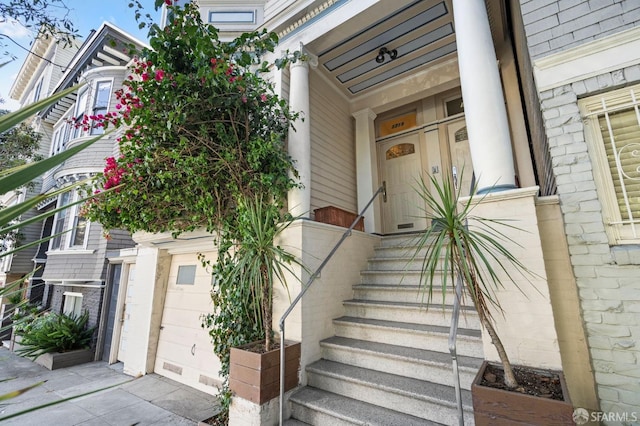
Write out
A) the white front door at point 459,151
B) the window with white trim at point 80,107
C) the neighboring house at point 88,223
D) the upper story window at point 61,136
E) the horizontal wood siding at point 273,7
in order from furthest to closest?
the upper story window at point 61,136 < the window with white trim at point 80,107 < the neighboring house at point 88,223 < the white front door at point 459,151 < the horizontal wood siding at point 273,7

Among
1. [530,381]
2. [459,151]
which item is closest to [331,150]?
[459,151]

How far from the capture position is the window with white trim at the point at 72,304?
6847mm

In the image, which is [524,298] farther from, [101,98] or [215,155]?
[101,98]

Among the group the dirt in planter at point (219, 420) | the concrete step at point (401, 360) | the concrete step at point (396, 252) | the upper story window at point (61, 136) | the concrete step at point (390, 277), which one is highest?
the upper story window at point (61, 136)

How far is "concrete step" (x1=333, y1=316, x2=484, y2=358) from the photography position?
253 centimetres

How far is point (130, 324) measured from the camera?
482 centimetres

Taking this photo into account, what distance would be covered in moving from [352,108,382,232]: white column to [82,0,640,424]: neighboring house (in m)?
0.03

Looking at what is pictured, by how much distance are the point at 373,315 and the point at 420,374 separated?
86cm

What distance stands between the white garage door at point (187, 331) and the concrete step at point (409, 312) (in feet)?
6.20

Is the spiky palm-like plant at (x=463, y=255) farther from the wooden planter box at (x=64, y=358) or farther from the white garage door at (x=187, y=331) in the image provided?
the wooden planter box at (x=64, y=358)

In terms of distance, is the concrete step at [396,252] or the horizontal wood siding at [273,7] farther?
the horizontal wood siding at [273,7]

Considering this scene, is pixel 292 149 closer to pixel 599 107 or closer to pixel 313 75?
pixel 313 75

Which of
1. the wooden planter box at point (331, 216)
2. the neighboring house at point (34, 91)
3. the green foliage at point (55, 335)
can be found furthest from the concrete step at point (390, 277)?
the neighboring house at point (34, 91)

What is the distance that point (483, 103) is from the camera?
2.50m
